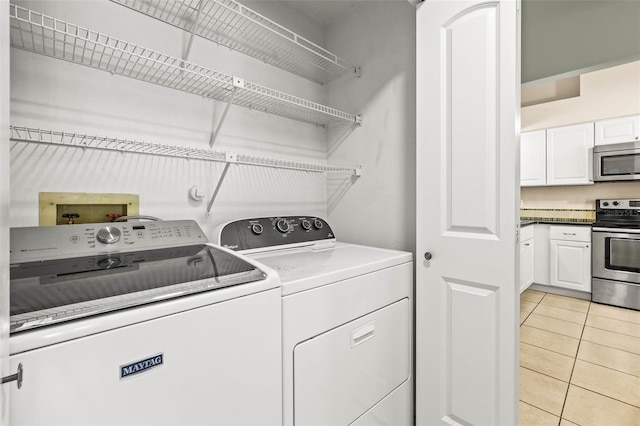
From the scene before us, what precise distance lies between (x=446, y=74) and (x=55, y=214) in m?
1.77

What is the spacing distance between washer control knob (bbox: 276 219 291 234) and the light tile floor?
1748 mm

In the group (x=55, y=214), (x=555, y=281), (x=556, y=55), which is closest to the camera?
(x=55, y=214)

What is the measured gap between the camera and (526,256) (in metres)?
3.94

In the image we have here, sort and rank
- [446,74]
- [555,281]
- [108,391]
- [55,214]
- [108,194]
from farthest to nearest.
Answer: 1. [555,281]
2. [446,74]
3. [108,194]
4. [55,214]
5. [108,391]

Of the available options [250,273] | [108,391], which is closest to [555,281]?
[250,273]

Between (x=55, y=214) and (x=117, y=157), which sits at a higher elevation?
(x=117, y=157)

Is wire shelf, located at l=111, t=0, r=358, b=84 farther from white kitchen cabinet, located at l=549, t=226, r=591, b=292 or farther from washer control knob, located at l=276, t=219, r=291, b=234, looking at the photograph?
white kitchen cabinet, located at l=549, t=226, r=591, b=292

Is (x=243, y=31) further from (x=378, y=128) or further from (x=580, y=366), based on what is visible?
(x=580, y=366)

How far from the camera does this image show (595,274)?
3650mm

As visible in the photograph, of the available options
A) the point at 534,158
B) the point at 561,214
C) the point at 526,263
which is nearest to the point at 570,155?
the point at 534,158

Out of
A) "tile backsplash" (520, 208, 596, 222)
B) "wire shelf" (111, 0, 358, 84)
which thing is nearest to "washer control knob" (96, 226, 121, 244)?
"wire shelf" (111, 0, 358, 84)

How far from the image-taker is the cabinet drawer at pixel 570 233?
3761 mm

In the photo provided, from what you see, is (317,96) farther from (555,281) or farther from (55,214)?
(555,281)

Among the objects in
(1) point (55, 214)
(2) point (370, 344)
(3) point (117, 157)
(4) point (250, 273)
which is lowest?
(2) point (370, 344)
